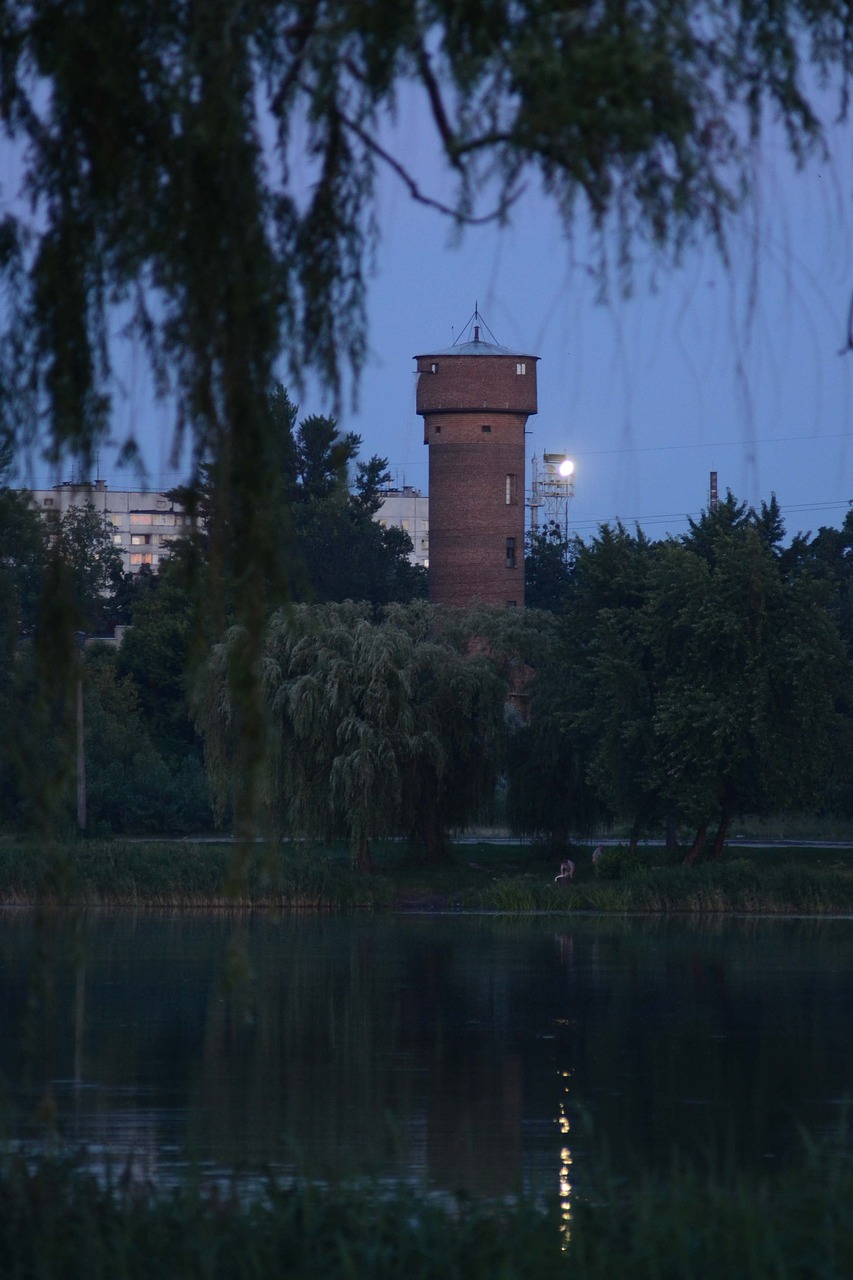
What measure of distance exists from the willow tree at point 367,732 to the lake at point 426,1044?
3454mm

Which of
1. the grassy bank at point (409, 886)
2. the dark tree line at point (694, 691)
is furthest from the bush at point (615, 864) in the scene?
the dark tree line at point (694, 691)

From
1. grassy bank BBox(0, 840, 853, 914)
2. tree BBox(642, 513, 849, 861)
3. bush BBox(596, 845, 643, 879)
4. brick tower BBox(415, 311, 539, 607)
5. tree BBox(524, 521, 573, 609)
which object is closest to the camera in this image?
grassy bank BBox(0, 840, 853, 914)

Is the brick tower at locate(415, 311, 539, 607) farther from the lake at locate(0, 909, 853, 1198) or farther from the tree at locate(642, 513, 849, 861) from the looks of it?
the lake at locate(0, 909, 853, 1198)

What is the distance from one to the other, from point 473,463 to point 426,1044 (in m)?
47.0

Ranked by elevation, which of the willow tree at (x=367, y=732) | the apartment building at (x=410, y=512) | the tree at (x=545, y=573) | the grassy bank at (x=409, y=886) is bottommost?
the grassy bank at (x=409, y=886)

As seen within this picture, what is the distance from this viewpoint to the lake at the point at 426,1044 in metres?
14.7

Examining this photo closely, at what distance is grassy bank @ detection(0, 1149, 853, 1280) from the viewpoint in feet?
25.8

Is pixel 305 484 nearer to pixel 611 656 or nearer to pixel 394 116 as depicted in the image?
pixel 611 656

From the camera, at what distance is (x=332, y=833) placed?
42.4 metres

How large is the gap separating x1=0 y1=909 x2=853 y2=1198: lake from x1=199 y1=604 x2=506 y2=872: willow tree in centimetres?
345

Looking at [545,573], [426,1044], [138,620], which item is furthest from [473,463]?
[426,1044]

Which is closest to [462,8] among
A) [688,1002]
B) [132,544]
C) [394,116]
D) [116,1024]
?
[394,116]

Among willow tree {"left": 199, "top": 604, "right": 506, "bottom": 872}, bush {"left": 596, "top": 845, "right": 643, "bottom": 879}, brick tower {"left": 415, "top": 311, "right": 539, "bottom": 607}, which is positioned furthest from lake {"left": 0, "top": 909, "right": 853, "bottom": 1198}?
brick tower {"left": 415, "top": 311, "right": 539, "bottom": 607}

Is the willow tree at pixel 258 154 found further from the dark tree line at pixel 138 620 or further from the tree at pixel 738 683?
the tree at pixel 738 683
